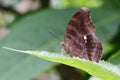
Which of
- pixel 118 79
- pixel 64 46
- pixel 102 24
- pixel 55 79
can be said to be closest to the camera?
pixel 118 79

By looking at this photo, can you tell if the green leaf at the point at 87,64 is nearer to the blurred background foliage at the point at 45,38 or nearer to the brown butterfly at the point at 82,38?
the brown butterfly at the point at 82,38

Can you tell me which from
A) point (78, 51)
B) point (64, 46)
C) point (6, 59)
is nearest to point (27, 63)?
point (6, 59)

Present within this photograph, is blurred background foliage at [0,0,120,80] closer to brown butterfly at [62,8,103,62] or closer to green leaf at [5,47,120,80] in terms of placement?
brown butterfly at [62,8,103,62]

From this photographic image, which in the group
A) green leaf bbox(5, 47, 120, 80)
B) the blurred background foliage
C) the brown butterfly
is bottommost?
the blurred background foliage

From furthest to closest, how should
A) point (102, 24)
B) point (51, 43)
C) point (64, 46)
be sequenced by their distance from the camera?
point (102, 24), point (51, 43), point (64, 46)

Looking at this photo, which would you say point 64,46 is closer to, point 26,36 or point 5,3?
point 26,36

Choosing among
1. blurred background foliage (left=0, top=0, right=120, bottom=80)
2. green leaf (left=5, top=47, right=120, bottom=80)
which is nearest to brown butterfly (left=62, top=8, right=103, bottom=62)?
green leaf (left=5, top=47, right=120, bottom=80)

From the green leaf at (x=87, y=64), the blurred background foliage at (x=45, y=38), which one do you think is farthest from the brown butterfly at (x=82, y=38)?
the blurred background foliage at (x=45, y=38)

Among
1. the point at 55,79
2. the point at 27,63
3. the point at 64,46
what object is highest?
the point at 64,46

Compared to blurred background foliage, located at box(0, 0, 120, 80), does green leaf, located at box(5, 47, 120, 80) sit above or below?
above
